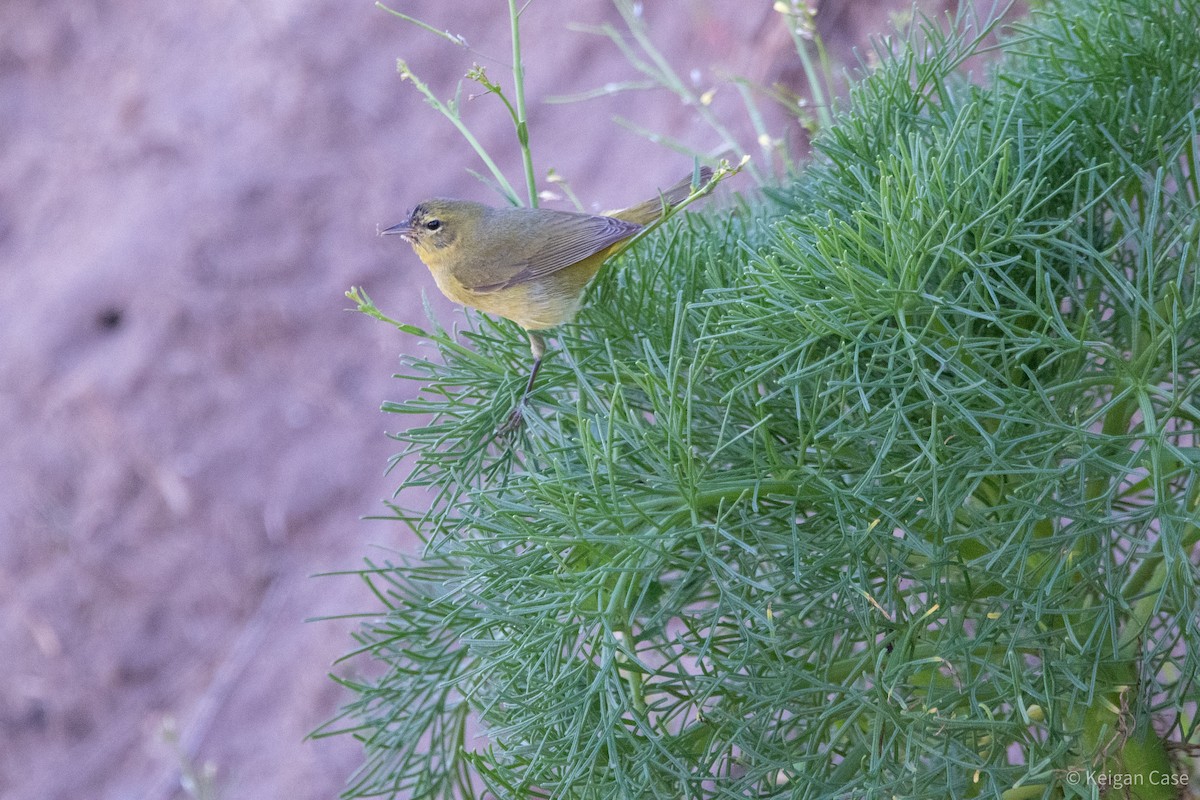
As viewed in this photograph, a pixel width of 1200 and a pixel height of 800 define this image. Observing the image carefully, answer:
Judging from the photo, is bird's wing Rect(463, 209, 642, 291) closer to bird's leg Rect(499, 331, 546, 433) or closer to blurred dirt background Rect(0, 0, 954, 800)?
bird's leg Rect(499, 331, 546, 433)

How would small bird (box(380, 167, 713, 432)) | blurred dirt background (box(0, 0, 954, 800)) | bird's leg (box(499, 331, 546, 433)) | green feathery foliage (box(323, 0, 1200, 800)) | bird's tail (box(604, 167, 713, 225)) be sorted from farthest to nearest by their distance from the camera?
1. blurred dirt background (box(0, 0, 954, 800))
2. bird's tail (box(604, 167, 713, 225))
3. small bird (box(380, 167, 713, 432))
4. bird's leg (box(499, 331, 546, 433))
5. green feathery foliage (box(323, 0, 1200, 800))

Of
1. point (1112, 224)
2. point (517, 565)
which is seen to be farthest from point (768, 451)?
point (1112, 224)

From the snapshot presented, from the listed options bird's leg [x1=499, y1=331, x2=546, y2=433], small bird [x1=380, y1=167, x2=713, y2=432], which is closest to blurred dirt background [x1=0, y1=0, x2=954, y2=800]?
small bird [x1=380, y1=167, x2=713, y2=432]

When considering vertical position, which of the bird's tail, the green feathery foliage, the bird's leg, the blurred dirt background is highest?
the blurred dirt background

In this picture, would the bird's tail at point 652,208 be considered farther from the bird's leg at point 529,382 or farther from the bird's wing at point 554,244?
the bird's leg at point 529,382

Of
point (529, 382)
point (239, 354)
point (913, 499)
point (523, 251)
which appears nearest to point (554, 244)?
point (523, 251)

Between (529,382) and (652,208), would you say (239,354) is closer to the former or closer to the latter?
(652,208)

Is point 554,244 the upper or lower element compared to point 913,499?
upper
